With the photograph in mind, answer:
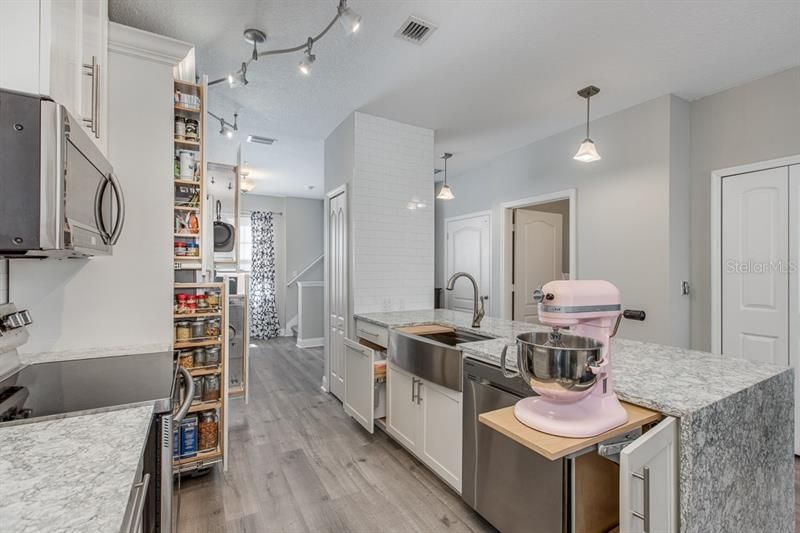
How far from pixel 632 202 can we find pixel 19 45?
3.66 meters

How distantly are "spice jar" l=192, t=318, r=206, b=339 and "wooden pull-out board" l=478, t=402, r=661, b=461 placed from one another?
1.74 metres

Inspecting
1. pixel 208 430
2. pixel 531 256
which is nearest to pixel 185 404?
pixel 208 430

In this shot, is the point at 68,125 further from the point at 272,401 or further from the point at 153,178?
the point at 272,401

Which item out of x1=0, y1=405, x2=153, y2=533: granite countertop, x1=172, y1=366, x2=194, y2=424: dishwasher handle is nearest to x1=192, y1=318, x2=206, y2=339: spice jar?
x1=172, y1=366, x2=194, y2=424: dishwasher handle

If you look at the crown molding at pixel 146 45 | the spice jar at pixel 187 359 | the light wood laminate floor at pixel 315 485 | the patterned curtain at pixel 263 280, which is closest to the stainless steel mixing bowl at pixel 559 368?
the light wood laminate floor at pixel 315 485

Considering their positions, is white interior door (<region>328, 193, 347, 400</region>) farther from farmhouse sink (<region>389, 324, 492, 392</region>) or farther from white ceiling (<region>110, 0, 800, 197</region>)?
farmhouse sink (<region>389, 324, 492, 392</region>)

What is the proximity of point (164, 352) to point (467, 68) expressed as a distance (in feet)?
8.28

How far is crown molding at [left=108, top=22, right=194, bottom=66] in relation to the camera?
6.08 ft

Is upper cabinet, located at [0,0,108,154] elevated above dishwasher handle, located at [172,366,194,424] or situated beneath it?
elevated above

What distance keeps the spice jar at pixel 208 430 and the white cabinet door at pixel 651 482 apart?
2150 millimetres

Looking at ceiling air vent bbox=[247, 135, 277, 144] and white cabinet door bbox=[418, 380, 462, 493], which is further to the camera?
ceiling air vent bbox=[247, 135, 277, 144]

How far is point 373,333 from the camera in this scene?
10.2 ft

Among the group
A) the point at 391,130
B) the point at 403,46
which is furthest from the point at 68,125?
the point at 391,130

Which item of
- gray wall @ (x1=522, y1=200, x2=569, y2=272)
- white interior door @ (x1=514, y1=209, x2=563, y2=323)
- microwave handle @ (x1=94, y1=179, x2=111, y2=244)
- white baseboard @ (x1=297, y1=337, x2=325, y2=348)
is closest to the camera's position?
microwave handle @ (x1=94, y1=179, x2=111, y2=244)
